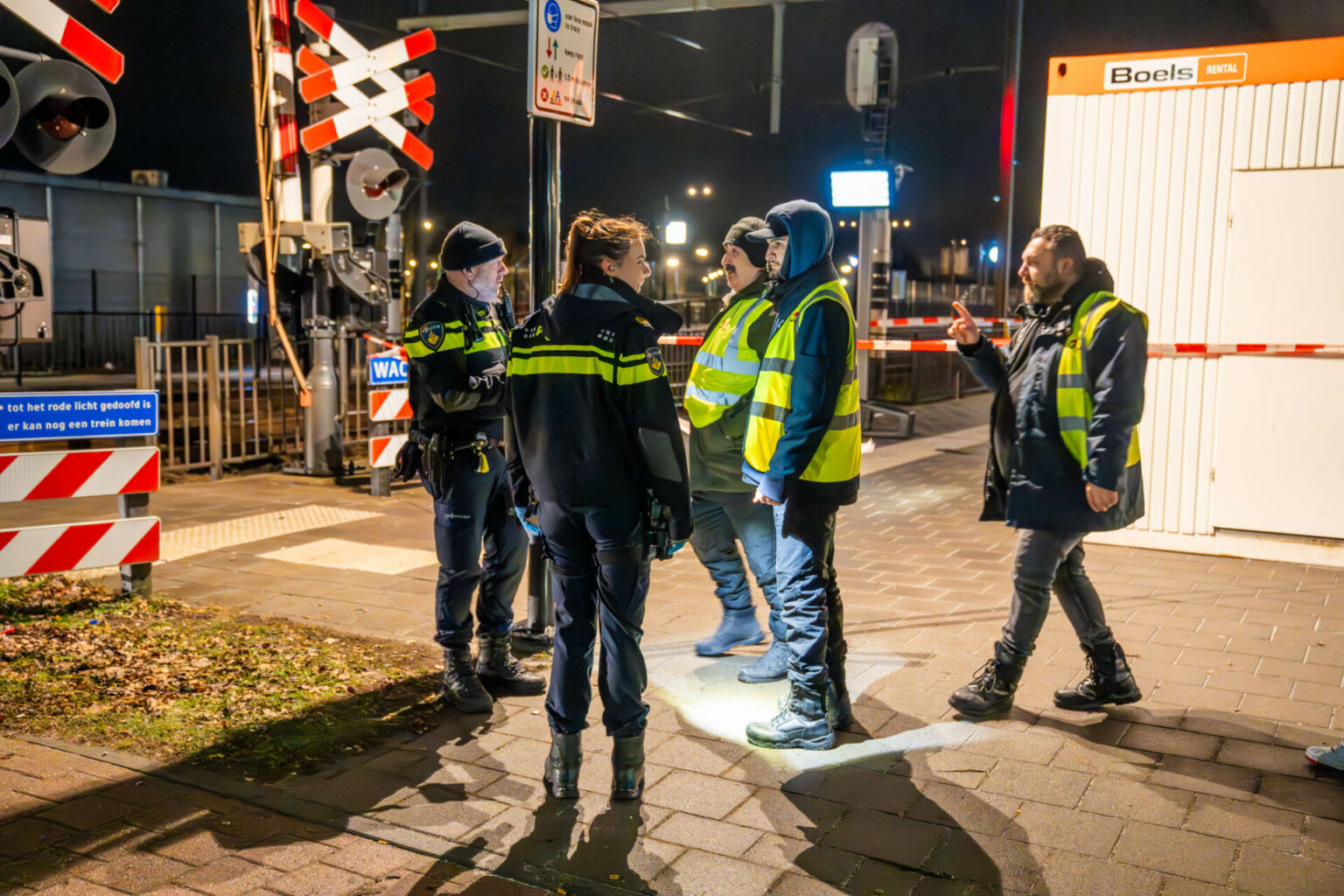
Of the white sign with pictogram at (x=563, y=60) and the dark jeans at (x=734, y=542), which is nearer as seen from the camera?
the white sign with pictogram at (x=563, y=60)

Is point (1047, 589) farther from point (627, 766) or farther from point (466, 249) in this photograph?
point (466, 249)

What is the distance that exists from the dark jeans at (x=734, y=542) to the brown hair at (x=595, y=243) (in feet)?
5.76

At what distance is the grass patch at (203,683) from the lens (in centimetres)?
427

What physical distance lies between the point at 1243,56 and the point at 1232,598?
11.3 ft

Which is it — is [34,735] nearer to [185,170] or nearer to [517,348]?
[517,348]

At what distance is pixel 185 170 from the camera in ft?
121

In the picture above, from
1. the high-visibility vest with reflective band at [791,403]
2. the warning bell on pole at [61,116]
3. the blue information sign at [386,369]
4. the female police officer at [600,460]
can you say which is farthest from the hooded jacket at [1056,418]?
the blue information sign at [386,369]

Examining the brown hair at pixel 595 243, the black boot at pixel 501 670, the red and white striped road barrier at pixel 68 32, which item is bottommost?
the black boot at pixel 501 670

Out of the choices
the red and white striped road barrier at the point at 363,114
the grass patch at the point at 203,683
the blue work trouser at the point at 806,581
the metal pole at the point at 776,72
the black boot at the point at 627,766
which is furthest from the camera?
the metal pole at the point at 776,72

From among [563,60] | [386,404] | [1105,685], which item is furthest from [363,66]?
[1105,685]

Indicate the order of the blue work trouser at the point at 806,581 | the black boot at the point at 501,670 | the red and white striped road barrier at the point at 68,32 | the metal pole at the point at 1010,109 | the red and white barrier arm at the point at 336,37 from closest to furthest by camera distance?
the blue work trouser at the point at 806,581 → the black boot at the point at 501,670 → the red and white striped road barrier at the point at 68,32 → the red and white barrier arm at the point at 336,37 → the metal pole at the point at 1010,109

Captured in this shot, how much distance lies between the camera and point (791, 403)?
408 centimetres

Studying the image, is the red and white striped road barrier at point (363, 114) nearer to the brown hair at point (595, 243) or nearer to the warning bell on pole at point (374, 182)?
the warning bell on pole at point (374, 182)

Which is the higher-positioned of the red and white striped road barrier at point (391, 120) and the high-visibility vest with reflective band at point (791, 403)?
the red and white striped road barrier at point (391, 120)
